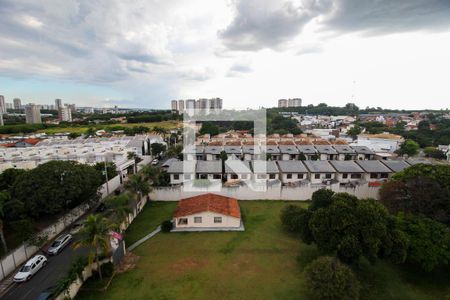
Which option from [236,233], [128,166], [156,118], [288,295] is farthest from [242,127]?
[288,295]

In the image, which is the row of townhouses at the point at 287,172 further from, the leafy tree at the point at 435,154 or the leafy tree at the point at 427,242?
the leafy tree at the point at 435,154

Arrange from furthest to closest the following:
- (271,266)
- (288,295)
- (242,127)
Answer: (242,127) → (271,266) → (288,295)

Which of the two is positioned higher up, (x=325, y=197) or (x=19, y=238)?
(x=325, y=197)

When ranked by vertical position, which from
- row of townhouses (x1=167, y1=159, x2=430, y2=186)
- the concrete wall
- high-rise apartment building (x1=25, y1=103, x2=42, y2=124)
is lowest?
the concrete wall

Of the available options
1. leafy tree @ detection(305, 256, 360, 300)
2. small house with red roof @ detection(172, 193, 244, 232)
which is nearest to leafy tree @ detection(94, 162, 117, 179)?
small house with red roof @ detection(172, 193, 244, 232)

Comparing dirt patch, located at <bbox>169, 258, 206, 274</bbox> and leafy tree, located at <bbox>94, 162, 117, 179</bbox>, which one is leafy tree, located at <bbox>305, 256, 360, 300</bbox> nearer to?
dirt patch, located at <bbox>169, 258, 206, 274</bbox>

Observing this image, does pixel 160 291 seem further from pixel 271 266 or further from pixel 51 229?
pixel 51 229

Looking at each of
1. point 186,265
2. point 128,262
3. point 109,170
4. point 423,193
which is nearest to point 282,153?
point 423,193
